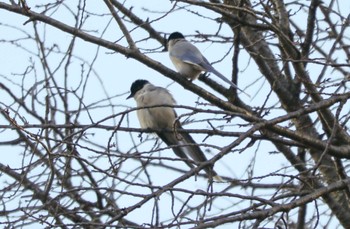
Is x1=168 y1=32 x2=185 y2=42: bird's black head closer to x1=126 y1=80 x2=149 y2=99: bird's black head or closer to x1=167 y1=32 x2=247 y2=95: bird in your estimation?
x1=167 y1=32 x2=247 y2=95: bird

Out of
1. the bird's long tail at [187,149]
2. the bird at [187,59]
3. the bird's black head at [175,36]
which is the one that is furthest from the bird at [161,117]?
the bird's black head at [175,36]

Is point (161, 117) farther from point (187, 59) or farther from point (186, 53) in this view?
point (186, 53)

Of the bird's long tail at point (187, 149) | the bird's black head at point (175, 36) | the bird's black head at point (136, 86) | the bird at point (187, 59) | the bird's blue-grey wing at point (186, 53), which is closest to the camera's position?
the bird's long tail at point (187, 149)

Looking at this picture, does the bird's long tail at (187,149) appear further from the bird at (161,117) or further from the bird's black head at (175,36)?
the bird's black head at (175,36)

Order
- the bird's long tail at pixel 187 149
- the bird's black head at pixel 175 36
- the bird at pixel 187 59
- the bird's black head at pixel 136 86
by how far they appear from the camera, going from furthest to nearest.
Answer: the bird's black head at pixel 175 36, the bird's black head at pixel 136 86, the bird at pixel 187 59, the bird's long tail at pixel 187 149

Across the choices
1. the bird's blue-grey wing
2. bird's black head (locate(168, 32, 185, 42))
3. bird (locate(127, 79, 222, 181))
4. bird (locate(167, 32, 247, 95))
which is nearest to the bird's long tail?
bird (locate(127, 79, 222, 181))

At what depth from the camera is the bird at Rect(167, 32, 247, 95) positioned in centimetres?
646

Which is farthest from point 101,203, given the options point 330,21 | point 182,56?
point 330,21

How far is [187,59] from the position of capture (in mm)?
6758

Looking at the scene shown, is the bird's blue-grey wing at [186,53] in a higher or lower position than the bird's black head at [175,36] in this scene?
lower

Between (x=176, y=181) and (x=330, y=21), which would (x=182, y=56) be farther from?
(x=176, y=181)

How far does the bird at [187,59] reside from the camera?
646cm

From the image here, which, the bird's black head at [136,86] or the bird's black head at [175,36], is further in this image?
the bird's black head at [175,36]

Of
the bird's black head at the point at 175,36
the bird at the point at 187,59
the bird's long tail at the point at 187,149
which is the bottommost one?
the bird's long tail at the point at 187,149
